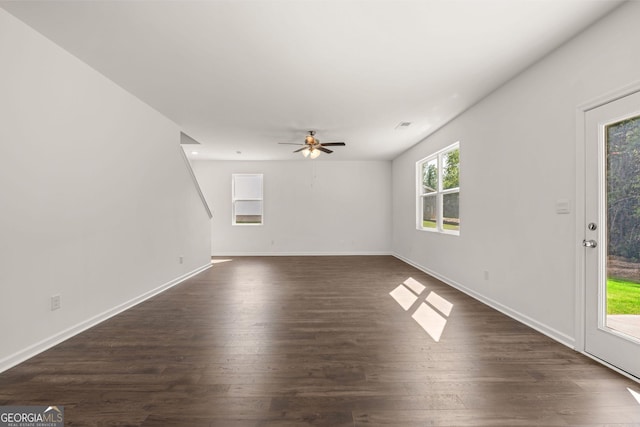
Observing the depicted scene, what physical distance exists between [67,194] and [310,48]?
106 inches

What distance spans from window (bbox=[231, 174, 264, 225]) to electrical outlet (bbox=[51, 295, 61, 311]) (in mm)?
5361

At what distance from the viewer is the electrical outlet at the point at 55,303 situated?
7.60ft

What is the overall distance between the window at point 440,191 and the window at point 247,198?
4.44 metres

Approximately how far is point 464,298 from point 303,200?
199 inches

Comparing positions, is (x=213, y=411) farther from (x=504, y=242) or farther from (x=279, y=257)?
(x=279, y=257)

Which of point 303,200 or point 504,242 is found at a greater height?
point 303,200

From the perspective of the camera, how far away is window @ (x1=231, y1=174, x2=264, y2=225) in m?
7.73

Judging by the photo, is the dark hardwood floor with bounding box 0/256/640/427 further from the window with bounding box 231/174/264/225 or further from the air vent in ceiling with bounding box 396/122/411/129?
the window with bounding box 231/174/264/225

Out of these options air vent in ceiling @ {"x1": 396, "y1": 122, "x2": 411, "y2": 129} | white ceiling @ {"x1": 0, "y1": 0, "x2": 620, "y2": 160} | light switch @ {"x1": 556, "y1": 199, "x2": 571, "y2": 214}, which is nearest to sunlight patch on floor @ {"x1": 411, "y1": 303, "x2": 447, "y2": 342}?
light switch @ {"x1": 556, "y1": 199, "x2": 571, "y2": 214}

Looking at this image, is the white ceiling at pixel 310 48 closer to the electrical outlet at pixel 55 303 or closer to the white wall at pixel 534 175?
the white wall at pixel 534 175

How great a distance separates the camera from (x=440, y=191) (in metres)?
4.87

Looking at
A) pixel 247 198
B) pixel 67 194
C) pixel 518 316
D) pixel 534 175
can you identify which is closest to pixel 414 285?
pixel 518 316

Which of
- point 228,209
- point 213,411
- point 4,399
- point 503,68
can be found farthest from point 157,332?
point 228,209

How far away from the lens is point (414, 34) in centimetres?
223
